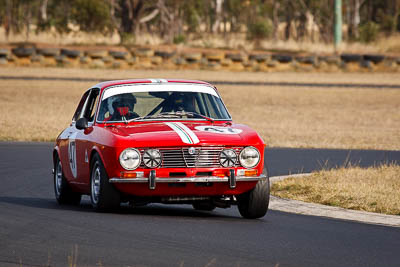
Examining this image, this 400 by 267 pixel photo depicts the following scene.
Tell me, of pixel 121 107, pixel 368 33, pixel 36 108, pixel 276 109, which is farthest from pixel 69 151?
pixel 368 33

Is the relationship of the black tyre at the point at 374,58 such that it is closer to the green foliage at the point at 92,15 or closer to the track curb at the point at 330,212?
A: the green foliage at the point at 92,15

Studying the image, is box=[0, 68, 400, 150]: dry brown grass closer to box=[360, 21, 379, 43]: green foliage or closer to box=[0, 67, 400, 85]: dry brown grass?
box=[0, 67, 400, 85]: dry brown grass

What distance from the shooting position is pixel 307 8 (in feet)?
266

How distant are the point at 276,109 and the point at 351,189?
2074cm

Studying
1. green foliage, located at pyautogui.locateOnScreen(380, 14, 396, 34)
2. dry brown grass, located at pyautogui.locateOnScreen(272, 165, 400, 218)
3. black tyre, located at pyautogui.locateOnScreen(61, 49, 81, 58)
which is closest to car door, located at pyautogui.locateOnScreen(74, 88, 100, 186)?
dry brown grass, located at pyautogui.locateOnScreen(272, 165, 400, 218)

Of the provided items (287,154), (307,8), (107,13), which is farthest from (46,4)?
(287,154)

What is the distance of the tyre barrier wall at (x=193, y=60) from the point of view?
4453 centimetres

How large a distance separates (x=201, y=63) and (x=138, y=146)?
35447mm

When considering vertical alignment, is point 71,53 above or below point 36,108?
above

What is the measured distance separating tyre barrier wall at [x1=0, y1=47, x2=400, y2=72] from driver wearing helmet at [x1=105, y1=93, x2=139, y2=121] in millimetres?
33156

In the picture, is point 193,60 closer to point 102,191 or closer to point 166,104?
point 166,104

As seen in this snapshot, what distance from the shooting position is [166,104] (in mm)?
11531

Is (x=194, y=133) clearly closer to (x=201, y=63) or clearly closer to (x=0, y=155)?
(x=0, y=155)

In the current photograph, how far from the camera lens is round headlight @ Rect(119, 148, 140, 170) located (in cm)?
1007
